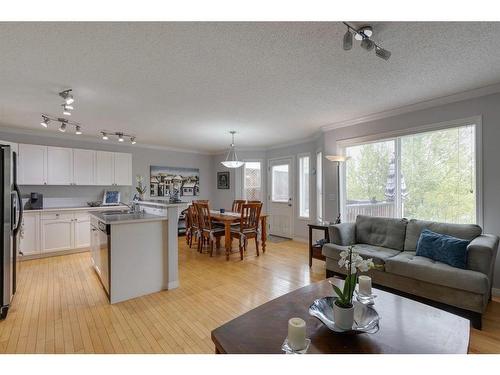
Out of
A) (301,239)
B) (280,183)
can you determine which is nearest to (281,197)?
(280,183)

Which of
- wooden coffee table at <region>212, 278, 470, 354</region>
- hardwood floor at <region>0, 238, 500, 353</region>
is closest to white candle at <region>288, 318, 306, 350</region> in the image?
wooden coffee table at <region>212, 278, 470, 354</region>

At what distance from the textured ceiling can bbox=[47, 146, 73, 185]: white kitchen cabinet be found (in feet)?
2.89

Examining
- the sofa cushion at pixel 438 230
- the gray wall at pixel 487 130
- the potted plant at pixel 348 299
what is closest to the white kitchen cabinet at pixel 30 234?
the potted plant at pixel 348 299

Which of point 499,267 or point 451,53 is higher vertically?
point 451,53

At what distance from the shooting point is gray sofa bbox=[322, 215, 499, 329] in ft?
7.38

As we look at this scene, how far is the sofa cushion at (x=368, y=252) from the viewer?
9.25 ft

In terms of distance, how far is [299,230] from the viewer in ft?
19.0

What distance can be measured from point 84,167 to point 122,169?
714 millimetres

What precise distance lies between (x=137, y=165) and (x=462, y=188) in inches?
241

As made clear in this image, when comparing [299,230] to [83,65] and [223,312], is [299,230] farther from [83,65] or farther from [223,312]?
[83,65]

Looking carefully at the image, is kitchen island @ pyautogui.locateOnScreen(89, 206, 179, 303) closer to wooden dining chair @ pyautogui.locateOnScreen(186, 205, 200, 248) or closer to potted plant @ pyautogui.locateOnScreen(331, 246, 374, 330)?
wooden dining chair @ pyautogui.locateOnScreen(186, 205, 200, 248)

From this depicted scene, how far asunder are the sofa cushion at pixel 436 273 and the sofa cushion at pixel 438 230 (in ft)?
0.99

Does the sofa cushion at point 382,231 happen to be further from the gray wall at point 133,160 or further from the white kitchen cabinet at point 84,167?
the white kitchen cabinet at point 84,167
